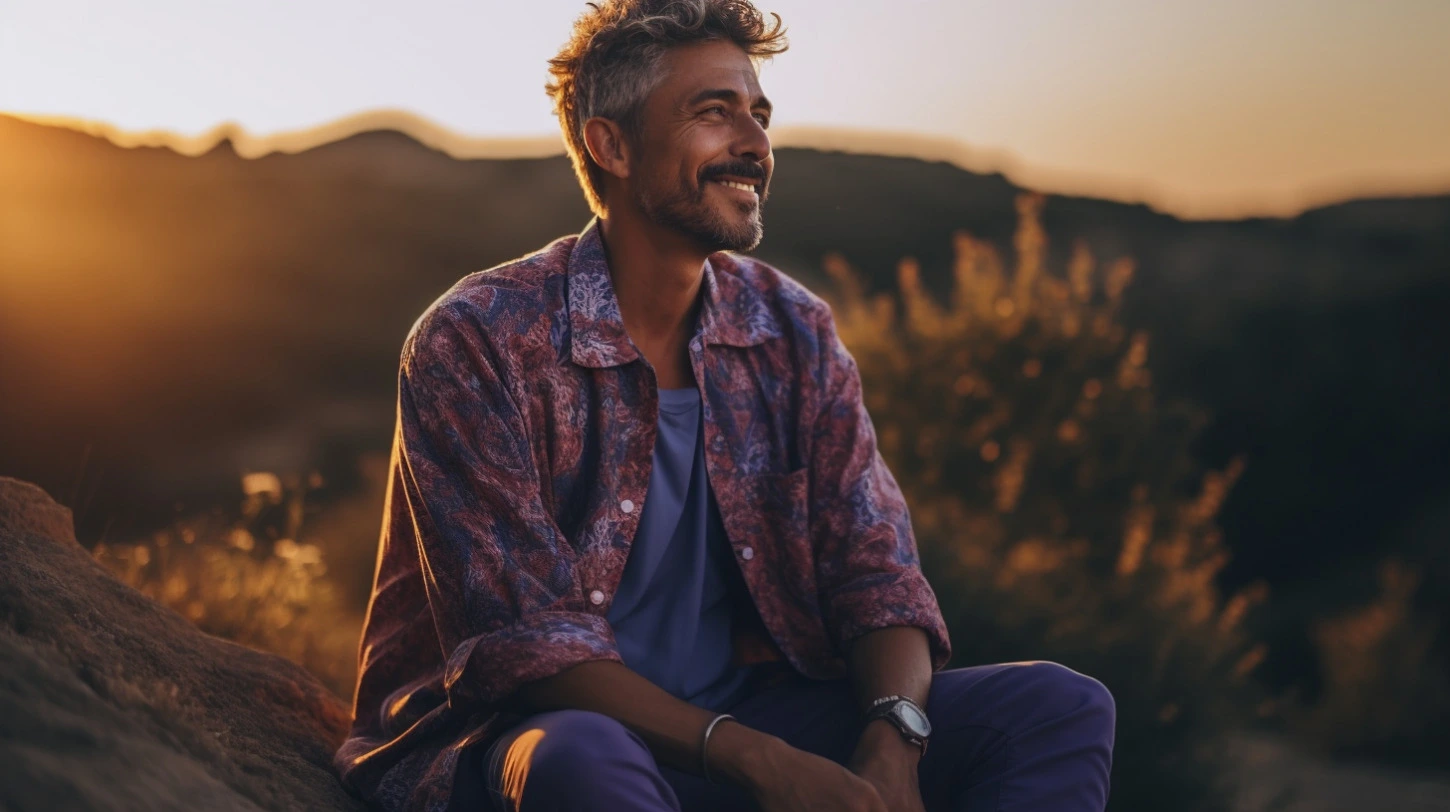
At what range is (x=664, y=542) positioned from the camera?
2.92 metres

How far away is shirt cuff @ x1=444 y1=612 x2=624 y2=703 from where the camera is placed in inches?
98.2

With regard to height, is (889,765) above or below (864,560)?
below

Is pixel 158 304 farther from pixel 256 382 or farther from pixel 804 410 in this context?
pixel 804 410

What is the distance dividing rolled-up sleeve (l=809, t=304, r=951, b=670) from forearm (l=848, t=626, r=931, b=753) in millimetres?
22

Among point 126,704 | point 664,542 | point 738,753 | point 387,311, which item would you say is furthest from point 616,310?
point 387,311

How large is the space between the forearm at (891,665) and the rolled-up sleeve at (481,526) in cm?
58

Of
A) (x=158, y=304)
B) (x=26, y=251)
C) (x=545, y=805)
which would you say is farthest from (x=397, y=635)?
(x=158, y=304)

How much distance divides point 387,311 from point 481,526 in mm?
15384

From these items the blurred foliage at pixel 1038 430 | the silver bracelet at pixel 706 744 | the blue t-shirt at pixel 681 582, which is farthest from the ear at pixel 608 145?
the blurred foliage at pixel 1038 430

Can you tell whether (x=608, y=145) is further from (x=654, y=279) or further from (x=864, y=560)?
(x=864, y=560)

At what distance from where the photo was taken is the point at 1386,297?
645 inches

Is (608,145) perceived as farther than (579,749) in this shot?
Yes

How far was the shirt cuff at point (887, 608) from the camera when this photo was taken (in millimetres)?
2889

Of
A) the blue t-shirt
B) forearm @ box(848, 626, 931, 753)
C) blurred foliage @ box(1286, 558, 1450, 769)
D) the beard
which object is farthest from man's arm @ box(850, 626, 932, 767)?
blurred foliage @ box(1286, 558, 1450, 769)
